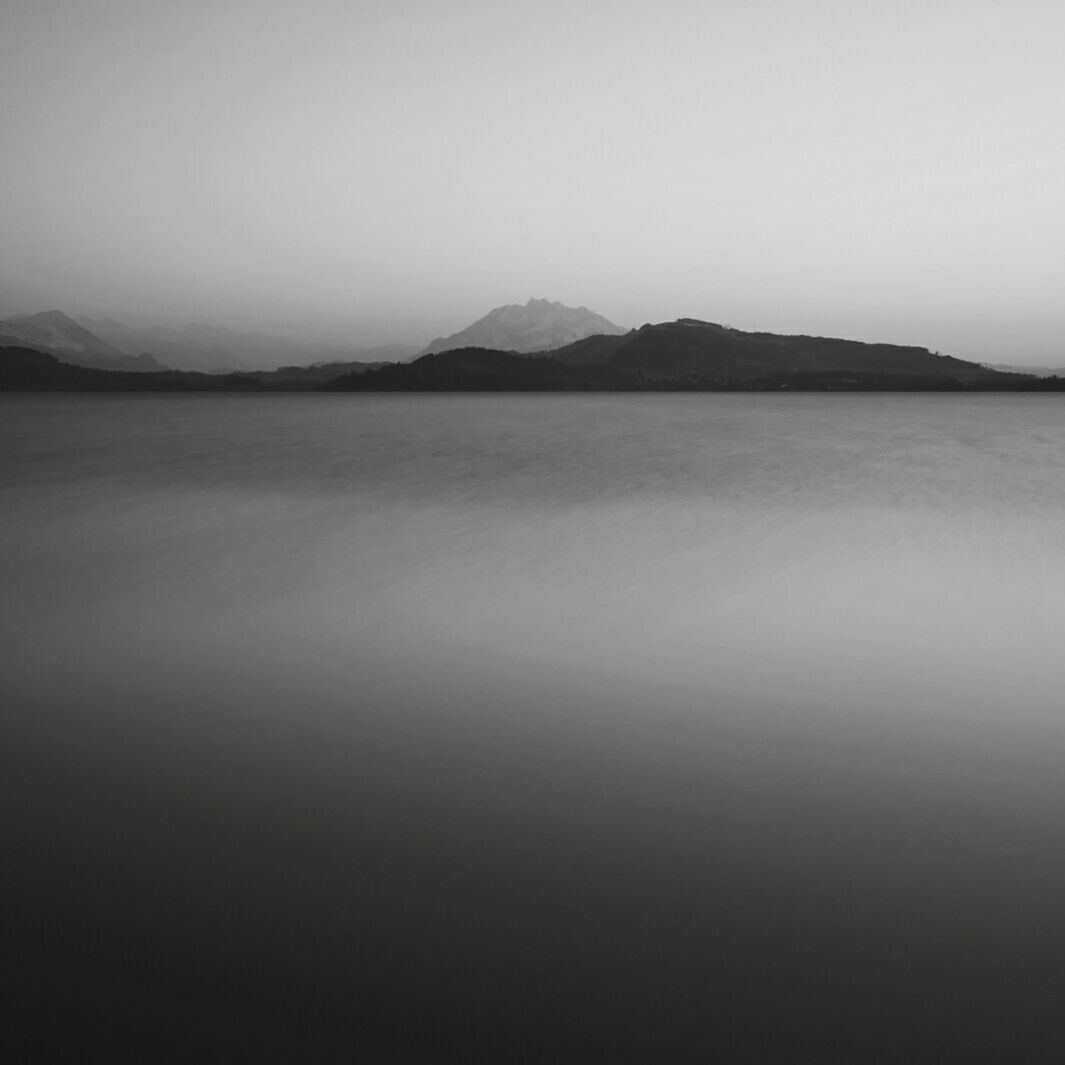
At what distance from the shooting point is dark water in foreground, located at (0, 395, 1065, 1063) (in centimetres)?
322

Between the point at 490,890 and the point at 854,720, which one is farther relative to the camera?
the point at 854,720

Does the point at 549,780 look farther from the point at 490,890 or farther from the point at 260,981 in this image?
the point at 260,981

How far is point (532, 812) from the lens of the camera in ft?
15.8

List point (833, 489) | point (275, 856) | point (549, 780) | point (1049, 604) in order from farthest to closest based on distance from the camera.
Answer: point (833, 489) → point (1049, 604) → point (549, 780) → point (275, 856)

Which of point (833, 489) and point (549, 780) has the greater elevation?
point (549, 780)

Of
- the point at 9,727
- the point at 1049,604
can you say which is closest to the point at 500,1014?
the point at 9,727

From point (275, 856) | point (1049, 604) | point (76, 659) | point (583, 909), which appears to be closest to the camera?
point (583, 909)


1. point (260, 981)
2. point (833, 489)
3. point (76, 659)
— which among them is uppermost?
point (260, 981)

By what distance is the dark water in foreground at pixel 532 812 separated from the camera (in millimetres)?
3223

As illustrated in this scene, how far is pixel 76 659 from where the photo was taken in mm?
7730

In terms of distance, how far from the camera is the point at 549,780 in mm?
5258

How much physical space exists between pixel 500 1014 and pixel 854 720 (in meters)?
3.99

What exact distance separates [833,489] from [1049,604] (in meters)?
15.0

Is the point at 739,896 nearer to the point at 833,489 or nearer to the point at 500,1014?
the point at 500,1014
